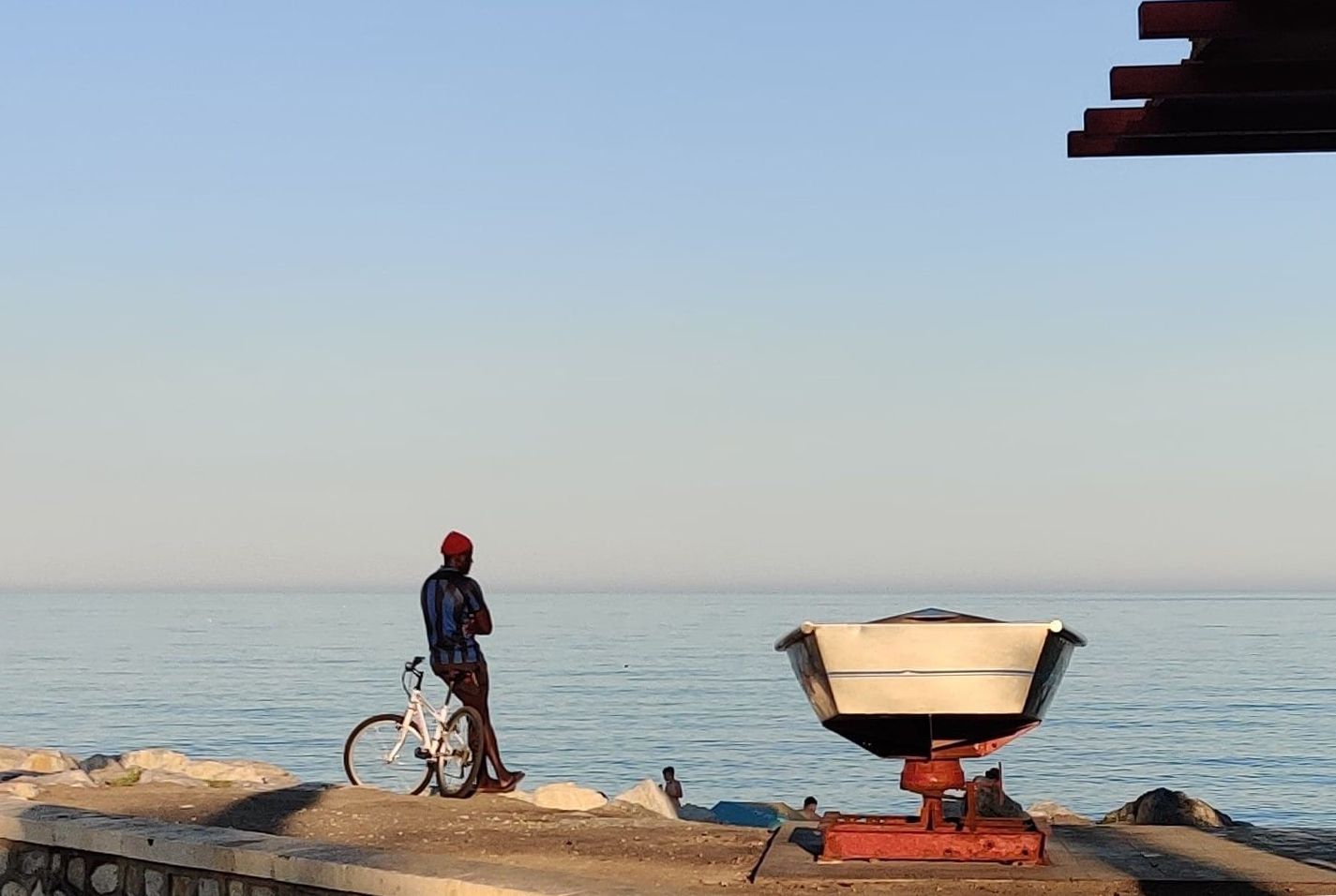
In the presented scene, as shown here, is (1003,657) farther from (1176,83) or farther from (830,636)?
(1176,83)

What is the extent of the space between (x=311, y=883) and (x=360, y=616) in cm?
16094

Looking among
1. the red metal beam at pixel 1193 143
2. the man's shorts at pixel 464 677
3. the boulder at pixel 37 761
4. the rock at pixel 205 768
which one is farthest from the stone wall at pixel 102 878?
the rock at pixel 205 768

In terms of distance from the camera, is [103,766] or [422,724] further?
[103,766]

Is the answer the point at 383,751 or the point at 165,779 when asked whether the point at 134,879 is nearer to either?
the point at 383,751

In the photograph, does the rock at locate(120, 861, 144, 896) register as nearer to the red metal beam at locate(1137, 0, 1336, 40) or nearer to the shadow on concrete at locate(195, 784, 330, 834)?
the shadow on concrete at locate(195, 784, 330, 834)

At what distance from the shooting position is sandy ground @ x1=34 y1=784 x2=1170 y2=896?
28.2 ft

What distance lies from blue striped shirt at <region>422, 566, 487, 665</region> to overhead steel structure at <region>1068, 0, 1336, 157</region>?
6.28 m

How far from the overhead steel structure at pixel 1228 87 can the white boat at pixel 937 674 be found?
2281mm

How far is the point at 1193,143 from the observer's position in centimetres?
844

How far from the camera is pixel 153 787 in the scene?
13.0 meters

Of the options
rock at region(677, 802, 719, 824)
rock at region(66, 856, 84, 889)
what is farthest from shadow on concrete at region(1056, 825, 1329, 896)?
rock at region(677, 802, 719, 824)

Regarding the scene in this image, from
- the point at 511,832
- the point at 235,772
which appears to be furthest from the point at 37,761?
the point at 511,832

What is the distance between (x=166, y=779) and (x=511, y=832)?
16.2ft

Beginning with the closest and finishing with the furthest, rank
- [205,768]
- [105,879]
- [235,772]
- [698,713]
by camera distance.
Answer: [105,879]
[235,772]
[205,768]
[698,713]
